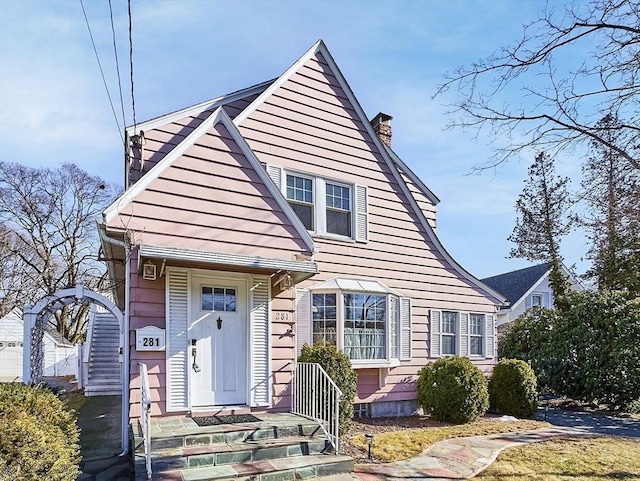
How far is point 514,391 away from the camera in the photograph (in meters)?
11.1

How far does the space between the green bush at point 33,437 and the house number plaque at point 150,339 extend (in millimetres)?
1457

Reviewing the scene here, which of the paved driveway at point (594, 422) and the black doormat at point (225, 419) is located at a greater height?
the black doormat at point (225, 419)

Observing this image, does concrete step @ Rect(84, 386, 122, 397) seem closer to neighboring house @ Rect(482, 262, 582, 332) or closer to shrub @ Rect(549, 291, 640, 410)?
shrub @ Rect(549, 291, 640, 410)

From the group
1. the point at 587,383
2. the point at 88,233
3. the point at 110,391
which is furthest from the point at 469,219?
the point at 88,233

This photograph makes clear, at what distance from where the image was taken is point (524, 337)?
17000 millimetres

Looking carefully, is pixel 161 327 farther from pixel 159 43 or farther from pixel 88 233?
pixel 88 233

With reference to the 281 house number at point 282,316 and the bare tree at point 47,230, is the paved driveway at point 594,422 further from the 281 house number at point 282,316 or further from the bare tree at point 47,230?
the bare tree at point 47,230

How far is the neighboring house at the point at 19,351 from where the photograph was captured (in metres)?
26.8

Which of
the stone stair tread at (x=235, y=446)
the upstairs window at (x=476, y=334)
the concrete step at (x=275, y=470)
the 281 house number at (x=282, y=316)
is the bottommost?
the concrete step at (x=275, y=470)

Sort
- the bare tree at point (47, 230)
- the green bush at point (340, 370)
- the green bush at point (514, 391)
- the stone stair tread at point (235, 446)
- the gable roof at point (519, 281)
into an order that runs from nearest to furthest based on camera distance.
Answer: the stone stair tread at point (235, 446)
the green bush at point (340, 370)
the green bush at point (514, 391)
the bare tree at point (47, 230)
the gable roof at point (519, 281)

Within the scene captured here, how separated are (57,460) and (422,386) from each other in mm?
7580

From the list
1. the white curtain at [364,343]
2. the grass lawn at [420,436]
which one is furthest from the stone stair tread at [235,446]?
the white curtain at [364,343]

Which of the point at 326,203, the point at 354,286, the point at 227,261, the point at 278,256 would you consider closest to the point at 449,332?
the point at 354,286

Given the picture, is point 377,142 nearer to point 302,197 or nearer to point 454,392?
point 302,197
